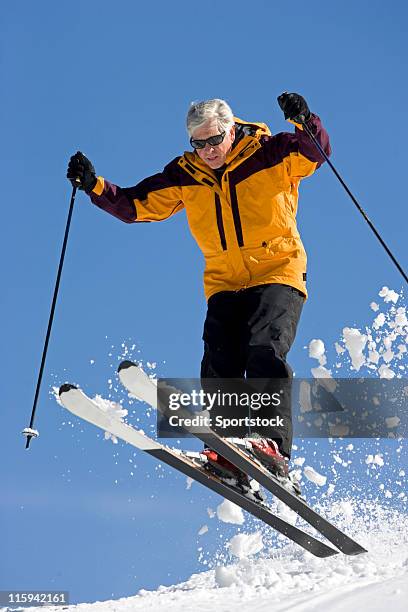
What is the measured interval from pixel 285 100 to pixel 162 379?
213 centimetres

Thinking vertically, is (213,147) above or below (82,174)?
below

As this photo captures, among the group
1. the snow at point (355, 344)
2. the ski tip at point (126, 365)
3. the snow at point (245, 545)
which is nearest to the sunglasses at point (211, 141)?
the ski tip at point (126, 365)

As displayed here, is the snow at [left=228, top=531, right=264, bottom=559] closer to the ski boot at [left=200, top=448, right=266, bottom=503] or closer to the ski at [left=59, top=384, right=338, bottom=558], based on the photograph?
the ski at [left=59, top=384, right=338, bottom=558]

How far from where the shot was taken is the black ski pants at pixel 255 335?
559cm

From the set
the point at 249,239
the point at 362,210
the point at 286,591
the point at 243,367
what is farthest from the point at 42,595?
the point at 362,210

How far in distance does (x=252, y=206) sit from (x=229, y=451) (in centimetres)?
179

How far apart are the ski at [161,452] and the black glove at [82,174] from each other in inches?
76.3

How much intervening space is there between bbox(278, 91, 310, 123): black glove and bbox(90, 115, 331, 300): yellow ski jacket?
5.0 inches

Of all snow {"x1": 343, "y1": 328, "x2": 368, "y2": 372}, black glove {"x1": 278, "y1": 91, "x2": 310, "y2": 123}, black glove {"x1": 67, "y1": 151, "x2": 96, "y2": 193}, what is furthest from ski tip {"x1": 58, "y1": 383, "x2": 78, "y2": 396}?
snow {"x1": 343, "y1": 328, "x2": 368, "y2": 372}

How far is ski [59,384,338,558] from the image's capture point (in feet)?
16.9

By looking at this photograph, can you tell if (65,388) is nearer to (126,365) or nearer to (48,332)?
(126,365)

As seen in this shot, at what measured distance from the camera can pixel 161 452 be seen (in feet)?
17.8

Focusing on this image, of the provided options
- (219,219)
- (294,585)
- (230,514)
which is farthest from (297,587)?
(219,219)

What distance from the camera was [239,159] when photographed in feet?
19.1
